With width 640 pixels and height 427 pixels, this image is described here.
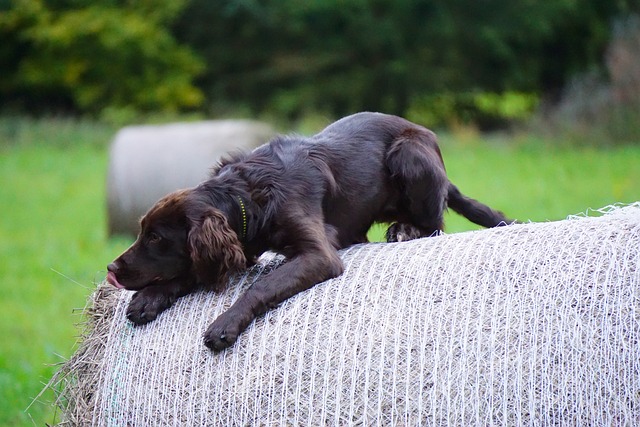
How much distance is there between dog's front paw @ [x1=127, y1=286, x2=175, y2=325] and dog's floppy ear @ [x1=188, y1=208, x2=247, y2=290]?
192 millimetres

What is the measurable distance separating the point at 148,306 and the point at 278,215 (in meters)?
→ 0.68

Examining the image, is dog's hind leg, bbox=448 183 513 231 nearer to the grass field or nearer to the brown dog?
the brown dog

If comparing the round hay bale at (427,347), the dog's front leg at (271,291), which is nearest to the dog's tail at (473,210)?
the round hay bale at (427,347)

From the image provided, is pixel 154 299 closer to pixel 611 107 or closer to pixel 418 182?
pixel 418 182

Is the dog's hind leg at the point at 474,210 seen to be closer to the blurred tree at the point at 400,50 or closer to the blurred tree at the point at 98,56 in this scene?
the blurred tree at the point at 400,50

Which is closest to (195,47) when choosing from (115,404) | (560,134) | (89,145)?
(89,145)

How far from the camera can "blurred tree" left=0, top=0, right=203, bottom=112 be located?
2097cm

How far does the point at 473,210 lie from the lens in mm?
4711

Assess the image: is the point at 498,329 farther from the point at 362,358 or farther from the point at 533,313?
the point at 362,358

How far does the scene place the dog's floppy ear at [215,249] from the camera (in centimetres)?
369

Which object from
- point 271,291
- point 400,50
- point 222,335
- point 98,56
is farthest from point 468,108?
point 222,335

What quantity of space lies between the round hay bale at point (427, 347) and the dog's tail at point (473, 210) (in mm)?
854

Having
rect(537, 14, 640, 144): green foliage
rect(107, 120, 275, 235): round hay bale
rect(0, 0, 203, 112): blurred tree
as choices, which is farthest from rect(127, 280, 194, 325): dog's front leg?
rect(0, 0, 203, 112): blurred tree

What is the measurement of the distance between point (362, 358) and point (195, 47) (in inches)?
791
